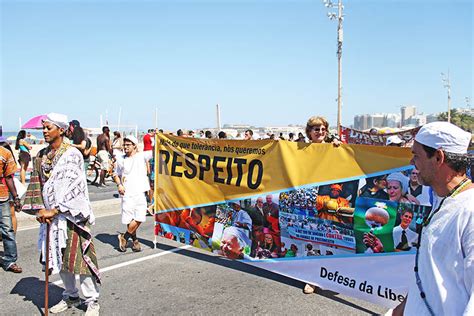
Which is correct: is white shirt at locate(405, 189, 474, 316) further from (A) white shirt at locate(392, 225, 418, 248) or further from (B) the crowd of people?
(A) white shirt at locate(392, 225, 418, 248)

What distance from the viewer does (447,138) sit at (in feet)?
6.17

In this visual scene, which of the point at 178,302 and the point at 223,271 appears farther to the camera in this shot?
the point at 223,271

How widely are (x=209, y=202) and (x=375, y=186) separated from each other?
242 cm

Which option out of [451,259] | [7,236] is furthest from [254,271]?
[451,259]

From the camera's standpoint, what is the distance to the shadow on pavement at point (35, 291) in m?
4.59

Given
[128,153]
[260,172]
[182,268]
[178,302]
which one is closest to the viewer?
[178,302]

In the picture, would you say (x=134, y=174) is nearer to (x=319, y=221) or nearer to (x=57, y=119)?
(x=57, y=119)

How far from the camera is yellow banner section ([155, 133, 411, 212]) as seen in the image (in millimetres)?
4398

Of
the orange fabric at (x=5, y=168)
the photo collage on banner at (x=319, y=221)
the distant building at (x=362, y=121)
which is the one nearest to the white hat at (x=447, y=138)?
the photo collage on banner at (x=319, y=221)

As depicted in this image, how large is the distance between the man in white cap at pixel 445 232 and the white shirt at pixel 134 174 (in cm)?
522

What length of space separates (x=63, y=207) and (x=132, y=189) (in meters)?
2.61

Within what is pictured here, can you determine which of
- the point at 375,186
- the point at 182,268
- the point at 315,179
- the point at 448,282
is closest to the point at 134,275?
the point at 182,268

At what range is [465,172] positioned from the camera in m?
1.89

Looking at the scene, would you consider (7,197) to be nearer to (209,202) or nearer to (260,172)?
(209,202)
